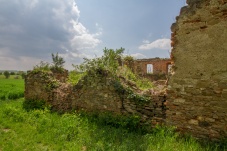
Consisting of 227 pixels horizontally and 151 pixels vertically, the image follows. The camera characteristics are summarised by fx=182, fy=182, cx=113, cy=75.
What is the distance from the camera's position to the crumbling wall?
17.6 ft

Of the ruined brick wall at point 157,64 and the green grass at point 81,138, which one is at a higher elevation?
the ruined brick wall at point 157,64

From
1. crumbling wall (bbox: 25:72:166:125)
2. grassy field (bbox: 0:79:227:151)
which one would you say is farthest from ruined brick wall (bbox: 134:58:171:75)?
grassy field (bbox: 0:79:227:151)

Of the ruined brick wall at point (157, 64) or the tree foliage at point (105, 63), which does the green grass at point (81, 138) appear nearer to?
the tree foliage at point (105, 63)

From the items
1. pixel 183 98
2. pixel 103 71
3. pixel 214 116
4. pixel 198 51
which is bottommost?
pixel 214 116

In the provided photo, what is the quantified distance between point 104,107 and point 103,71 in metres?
1.26

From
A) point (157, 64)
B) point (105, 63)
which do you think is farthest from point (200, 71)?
point (157, 64)

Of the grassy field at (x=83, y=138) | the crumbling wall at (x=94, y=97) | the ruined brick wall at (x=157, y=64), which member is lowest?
the grassy field at (x=83, y=138)

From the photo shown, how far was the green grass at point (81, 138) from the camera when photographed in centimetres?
408

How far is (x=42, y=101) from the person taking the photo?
8.35 meters

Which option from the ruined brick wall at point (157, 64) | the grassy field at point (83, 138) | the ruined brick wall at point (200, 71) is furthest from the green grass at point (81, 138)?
the ruined brick wall at point (157, 64)

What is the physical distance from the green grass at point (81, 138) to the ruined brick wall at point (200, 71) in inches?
18.9

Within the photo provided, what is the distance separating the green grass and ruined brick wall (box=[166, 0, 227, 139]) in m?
0.48

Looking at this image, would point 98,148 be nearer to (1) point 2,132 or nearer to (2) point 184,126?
(2) point 184,126

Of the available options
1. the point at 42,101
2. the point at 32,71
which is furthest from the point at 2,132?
the point at 32,71
